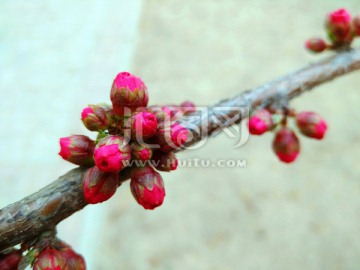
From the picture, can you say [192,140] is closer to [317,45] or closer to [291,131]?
[291,131]

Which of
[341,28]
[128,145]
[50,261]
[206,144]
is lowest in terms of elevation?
[50,261]

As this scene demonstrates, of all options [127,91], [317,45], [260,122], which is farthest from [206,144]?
[127,91]

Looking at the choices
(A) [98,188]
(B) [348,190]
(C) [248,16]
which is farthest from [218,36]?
(A) [98,188]

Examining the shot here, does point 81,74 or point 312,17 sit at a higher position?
point 312,17

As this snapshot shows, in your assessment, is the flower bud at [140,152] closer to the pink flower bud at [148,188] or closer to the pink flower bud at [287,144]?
the pink flower bud at [148,188]

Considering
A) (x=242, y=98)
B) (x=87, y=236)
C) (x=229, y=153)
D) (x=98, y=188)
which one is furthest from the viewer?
Result: (x=229, y=153)

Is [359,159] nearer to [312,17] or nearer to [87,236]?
[312,17]
